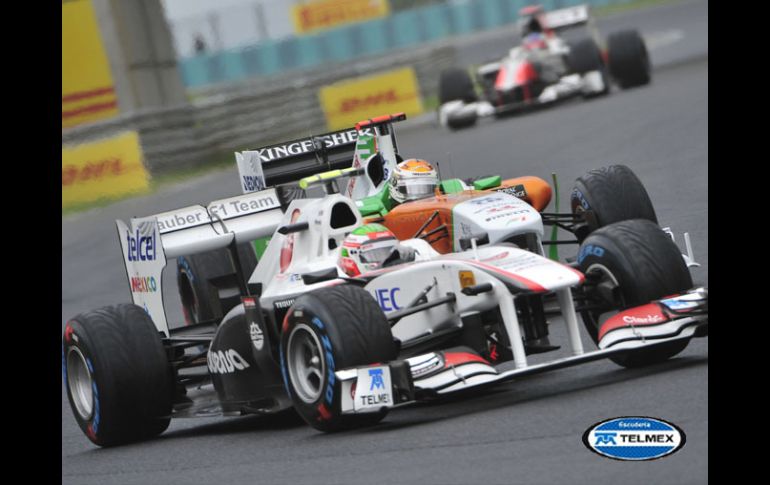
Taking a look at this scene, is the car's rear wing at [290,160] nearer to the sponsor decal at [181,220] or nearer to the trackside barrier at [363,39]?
the sponsor decal at [181,220]

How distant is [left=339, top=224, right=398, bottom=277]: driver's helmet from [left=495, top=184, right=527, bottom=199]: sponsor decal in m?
1.54

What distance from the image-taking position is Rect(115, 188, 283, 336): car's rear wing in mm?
11539

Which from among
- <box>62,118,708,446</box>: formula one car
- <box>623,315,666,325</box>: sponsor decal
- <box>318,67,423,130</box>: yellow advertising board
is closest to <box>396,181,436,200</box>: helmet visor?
<box>62,118,708,446</box>: formula one car

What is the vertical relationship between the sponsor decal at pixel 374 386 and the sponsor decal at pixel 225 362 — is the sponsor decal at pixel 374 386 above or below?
above

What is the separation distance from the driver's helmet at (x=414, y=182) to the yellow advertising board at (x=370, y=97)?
74.1 ft

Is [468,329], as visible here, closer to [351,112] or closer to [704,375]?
[704,375]

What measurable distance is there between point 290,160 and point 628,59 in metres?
17.5

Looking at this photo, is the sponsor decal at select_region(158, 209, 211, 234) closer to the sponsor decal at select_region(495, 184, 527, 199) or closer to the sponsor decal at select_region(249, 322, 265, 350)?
the sponsor decal at select_region(249, 322, 265, 350)

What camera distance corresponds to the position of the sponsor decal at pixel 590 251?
939 centimetres

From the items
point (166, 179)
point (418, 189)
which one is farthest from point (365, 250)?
point (166, 179)

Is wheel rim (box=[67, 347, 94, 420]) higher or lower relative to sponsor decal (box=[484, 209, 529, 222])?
lower

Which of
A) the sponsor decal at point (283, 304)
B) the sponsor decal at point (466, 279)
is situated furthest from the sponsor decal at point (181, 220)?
the sponsor decal at point (466, 279)

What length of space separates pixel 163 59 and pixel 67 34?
332cm

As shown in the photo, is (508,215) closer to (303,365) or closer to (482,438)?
(303,365)
